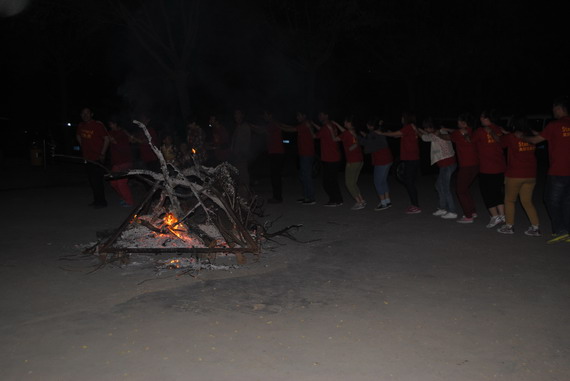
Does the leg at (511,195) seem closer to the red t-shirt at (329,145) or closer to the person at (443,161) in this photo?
the person at (443,161)

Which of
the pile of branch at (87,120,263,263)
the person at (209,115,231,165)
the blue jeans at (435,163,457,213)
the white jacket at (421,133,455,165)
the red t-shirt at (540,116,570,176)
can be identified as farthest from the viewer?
the person at (209,115,231,165)

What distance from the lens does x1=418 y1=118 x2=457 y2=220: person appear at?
32.6 ft

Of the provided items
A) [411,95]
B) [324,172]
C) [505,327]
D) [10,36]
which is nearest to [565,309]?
[505,327]

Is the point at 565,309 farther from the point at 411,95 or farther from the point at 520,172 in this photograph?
the point at 411,95

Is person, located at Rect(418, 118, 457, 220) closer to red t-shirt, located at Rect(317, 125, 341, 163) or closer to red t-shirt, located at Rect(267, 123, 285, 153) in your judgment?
red t-shirt, located at Rect(317, 125, 341, 163)

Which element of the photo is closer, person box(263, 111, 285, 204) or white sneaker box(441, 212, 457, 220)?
white sneaker box(441, 212, 457, 220)

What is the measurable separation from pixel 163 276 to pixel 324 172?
570cm

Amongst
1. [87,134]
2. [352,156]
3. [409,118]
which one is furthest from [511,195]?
[87,134]

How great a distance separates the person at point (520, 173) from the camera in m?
8.44

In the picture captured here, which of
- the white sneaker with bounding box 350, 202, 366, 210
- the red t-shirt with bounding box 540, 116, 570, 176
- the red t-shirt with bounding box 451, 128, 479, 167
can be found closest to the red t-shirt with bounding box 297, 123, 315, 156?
the white sneaker with bounding box 350, 202, 366, 210

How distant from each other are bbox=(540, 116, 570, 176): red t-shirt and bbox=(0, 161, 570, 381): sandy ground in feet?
3.46

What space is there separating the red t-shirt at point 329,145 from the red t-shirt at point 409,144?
143cm

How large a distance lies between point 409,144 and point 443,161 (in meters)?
0.75

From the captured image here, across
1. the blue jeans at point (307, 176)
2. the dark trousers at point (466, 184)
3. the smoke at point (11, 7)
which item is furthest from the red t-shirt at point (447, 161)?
the smoke at point (11, 7)
